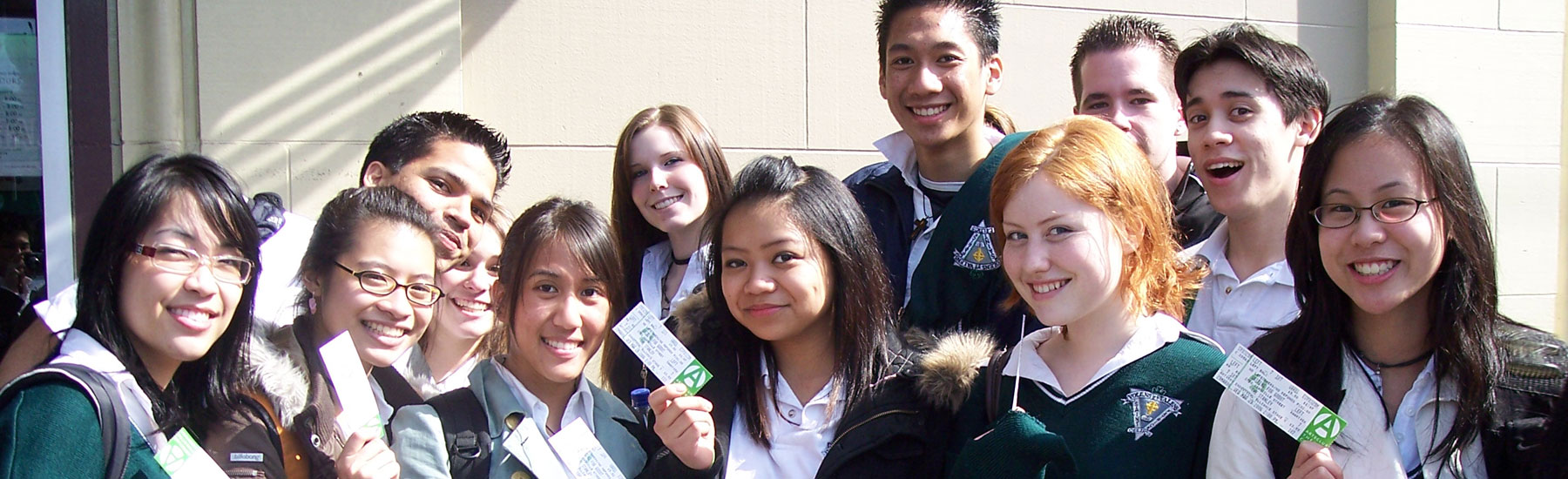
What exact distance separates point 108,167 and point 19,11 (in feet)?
2.07

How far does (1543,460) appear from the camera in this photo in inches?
73.6

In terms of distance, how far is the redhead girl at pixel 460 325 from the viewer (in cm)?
313

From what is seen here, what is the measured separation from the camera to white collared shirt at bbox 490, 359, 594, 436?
2.62 metres

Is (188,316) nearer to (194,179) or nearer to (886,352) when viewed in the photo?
(194,179)

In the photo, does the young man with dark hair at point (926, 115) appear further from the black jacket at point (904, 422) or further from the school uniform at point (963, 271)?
the black jacket at point (904, 422)

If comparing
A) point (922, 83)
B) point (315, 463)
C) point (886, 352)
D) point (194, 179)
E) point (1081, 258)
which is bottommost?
point (315, 463)

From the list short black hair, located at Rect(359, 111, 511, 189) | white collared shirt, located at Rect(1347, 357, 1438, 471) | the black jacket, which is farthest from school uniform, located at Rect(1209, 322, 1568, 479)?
short black hair, located at Rect(359, 111, 511, 189)

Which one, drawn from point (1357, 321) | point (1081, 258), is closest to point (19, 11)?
point (1081, 258)

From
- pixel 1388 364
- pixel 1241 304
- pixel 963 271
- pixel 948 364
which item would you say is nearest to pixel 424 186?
pixel 963 271

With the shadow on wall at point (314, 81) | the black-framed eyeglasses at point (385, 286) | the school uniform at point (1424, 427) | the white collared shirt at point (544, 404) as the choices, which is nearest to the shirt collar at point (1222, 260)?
the school uniform at point (1424, 427)

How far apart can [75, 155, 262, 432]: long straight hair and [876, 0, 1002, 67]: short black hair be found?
183cm

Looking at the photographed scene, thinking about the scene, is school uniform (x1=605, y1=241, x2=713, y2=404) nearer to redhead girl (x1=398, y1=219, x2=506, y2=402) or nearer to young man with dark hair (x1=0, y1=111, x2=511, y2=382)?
redhead girl (x1=398, y1=219, x2=506, y2=402)

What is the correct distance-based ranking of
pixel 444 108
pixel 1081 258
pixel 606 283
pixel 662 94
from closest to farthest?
pixel 1081 258, pixel 606 283, pixel 444 108, pixel 662 94

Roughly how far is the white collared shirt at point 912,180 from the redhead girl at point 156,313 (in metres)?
1.59
